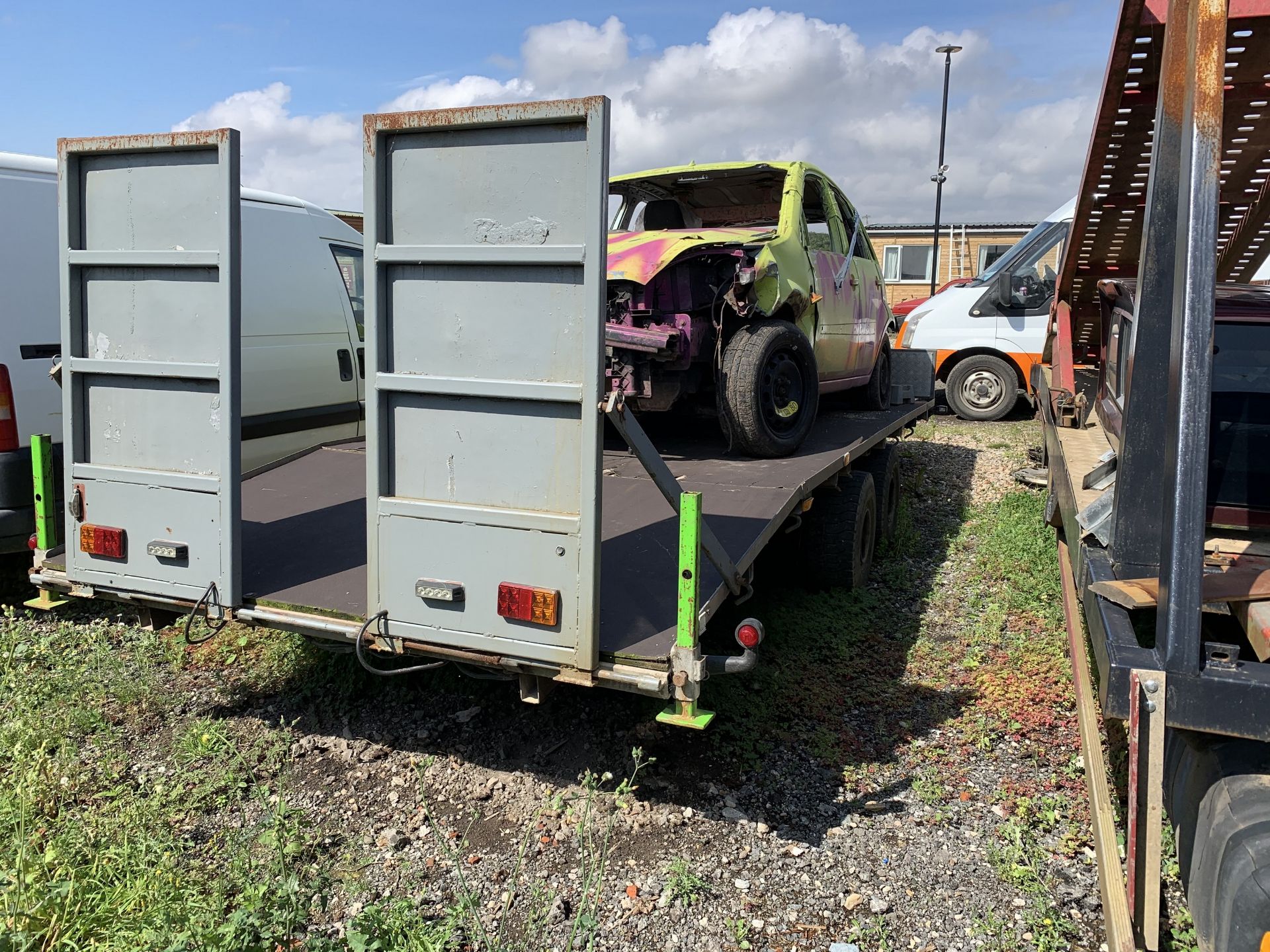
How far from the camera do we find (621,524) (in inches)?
161

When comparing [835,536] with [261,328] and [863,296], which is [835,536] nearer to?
[863,296]

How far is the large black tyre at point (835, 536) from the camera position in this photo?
550 centimetres

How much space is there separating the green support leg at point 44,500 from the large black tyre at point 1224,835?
13.9 ft

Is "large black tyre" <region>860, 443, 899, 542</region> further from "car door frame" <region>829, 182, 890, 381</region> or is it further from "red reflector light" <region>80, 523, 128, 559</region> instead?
"red reflector light" <region>80, 523, 128, 559</region>

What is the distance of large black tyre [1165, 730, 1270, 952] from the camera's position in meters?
2.04

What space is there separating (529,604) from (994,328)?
10177 mm

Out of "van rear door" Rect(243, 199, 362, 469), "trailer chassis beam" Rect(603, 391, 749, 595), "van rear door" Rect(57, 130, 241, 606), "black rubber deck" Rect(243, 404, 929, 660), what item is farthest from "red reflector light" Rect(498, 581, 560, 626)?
"van rear door" Rect(243, 199, 362, 469)

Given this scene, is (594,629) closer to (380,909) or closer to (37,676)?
(380,909)

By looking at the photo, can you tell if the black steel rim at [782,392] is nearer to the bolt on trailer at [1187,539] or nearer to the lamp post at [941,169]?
the bolt on trailer at [1187,539]

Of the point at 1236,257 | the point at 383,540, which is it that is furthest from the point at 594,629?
the point at 1236,257

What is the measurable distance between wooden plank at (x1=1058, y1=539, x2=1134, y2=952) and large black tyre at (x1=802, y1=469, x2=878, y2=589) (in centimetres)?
143

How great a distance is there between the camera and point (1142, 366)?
2.92 m

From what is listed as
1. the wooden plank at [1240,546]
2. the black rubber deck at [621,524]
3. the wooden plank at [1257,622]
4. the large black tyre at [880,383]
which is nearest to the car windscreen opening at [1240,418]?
the wooden plank at [1240,546]

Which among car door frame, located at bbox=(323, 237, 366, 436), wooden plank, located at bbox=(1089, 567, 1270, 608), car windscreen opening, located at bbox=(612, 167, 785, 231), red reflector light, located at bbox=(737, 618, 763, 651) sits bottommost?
red reflector light, located at bbox=(737, 618, 763, 651)
